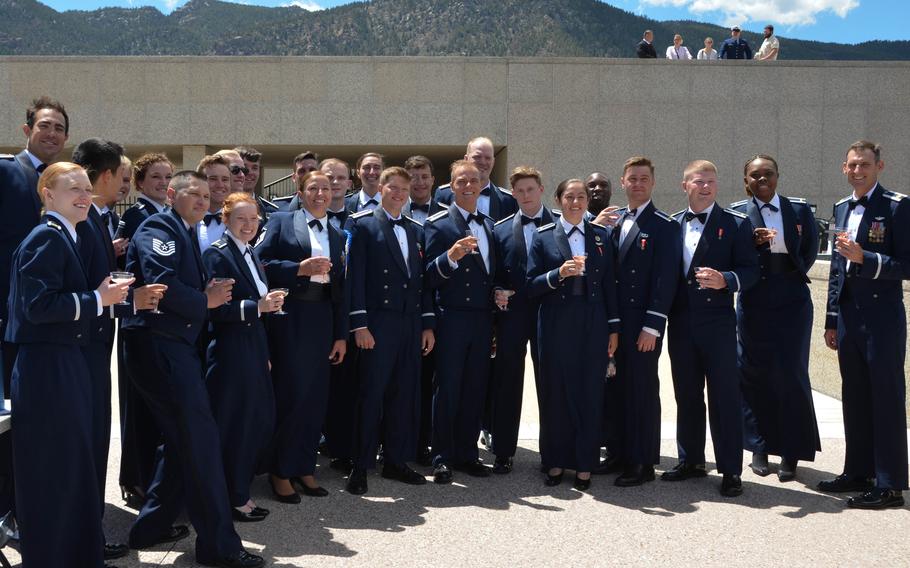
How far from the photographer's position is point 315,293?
17.9 feet

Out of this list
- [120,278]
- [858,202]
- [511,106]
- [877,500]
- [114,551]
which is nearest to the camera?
[120,278]

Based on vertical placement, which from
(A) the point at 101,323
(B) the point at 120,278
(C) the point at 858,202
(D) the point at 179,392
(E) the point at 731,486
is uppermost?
(C) the point at 858,202

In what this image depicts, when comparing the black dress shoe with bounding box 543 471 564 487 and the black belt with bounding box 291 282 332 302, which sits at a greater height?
the black belt with bounding box 291 282 332 302

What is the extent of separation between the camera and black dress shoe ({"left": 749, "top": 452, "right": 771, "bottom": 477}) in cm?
615

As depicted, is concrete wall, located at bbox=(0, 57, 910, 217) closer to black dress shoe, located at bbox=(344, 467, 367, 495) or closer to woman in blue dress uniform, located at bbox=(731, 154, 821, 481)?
woman in blue dress uniform, located at bbox=(731, 154, 821, 481)

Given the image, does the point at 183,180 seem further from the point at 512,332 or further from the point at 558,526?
the point at 558,526

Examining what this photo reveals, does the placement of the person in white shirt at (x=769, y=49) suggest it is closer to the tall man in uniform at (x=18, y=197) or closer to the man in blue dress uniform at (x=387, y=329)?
the man in blue dress uniform at (x=387, y=329)

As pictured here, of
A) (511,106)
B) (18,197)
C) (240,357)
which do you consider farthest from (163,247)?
(511,106)

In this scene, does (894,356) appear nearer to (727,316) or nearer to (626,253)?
(727,316)

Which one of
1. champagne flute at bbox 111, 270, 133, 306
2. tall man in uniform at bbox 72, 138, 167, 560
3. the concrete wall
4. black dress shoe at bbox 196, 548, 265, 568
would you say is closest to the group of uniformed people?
tall man in uniform at bbox 72, 138, 167, 560

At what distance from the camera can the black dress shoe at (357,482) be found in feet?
18.5

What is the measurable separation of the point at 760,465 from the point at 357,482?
117 inches

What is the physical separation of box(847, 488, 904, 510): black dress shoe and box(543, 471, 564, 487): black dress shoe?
1.87 metres

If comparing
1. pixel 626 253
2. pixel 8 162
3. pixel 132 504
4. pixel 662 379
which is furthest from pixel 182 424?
pixel 662 379
